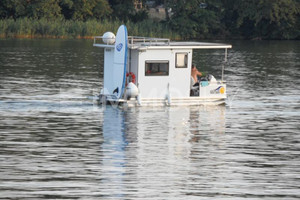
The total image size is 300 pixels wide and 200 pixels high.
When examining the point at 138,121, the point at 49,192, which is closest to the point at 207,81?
the point at 138,121

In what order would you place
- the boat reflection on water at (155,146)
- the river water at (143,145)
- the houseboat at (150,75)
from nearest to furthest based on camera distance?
the river water at (143,145) → the boat reflection on water at (155,146) → the houseboat at (150,75)

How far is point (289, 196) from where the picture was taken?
18.9 metres

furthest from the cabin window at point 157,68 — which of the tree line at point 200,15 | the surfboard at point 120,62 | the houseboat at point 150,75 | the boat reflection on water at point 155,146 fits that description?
the tree line at point 200,15

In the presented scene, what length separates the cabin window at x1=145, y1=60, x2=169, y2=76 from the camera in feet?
117

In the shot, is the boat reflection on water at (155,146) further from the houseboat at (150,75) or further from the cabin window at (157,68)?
the cabin window at (157,68)

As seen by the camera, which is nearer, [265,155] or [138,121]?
[265,155]

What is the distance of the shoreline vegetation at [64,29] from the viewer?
92.6 m

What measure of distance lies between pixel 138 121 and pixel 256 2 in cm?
8115

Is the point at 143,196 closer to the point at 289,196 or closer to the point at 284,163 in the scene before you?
the point at 289,196

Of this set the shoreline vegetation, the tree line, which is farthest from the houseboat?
the tree line

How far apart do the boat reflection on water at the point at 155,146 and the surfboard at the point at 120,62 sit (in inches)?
Answer: 38.4

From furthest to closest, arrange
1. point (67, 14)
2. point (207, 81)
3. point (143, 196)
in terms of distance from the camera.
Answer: point (67, 14), point (207, 81), point (143, 196)

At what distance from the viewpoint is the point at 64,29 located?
95.5m

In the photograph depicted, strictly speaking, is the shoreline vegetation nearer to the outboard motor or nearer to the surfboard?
the surfboard
